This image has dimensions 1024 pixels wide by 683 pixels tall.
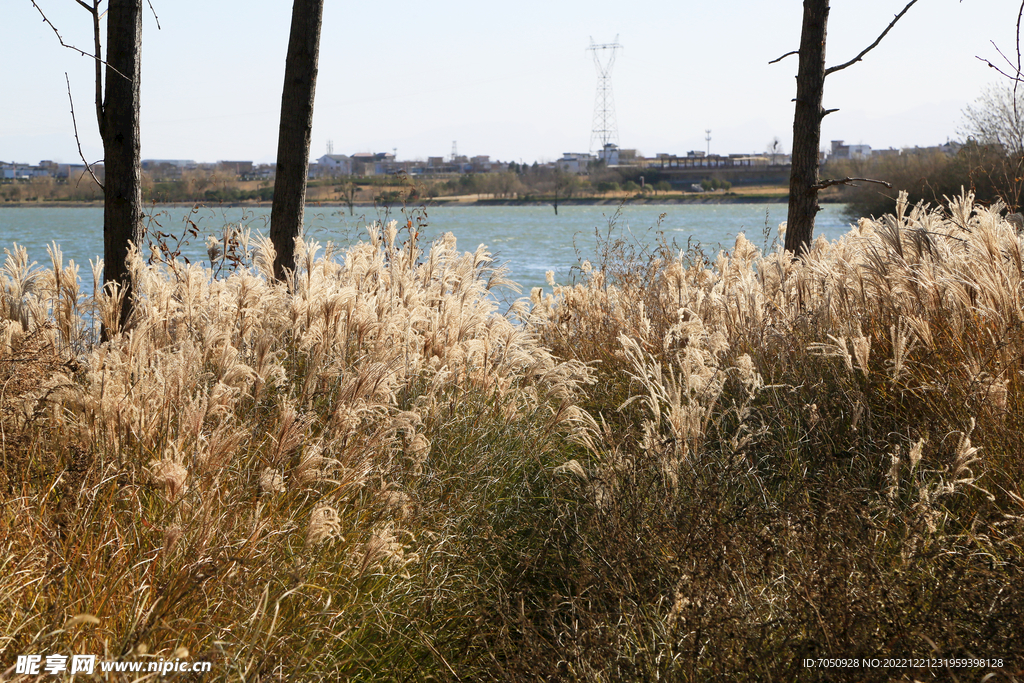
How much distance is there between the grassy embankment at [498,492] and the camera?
6.29ft

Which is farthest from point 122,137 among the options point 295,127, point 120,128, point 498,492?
point 498,492

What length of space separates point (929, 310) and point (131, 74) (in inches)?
162

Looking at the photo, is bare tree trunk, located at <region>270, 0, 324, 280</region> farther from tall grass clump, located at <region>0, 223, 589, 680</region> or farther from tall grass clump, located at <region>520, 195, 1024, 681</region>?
tall grass clump, located at <region>520, 195, 1024, 681</region>

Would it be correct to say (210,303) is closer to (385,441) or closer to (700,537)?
(385,441)

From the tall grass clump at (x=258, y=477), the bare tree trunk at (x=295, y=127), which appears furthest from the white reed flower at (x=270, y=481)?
the bare tree trunk at (x=295, y=127)

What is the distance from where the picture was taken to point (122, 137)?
4250mm

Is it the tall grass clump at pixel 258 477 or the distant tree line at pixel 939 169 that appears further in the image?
the distant tree line at pixel 939 169

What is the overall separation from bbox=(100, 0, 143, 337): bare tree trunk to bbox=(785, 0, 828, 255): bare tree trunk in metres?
4.66

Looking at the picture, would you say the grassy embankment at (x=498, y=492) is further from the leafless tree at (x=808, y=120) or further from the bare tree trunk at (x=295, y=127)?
the leafless tree at (x=808, y=120)

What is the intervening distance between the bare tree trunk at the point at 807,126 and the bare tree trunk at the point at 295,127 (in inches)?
149

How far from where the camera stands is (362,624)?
7.29 feet

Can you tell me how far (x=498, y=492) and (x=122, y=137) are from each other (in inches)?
114

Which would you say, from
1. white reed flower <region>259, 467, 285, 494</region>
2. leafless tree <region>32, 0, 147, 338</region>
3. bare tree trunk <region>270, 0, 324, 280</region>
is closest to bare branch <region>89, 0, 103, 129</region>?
leafless tree <region>32, 0, 147, 338</region>

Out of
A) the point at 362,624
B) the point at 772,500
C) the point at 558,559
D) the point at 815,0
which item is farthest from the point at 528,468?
the point at 815,0
